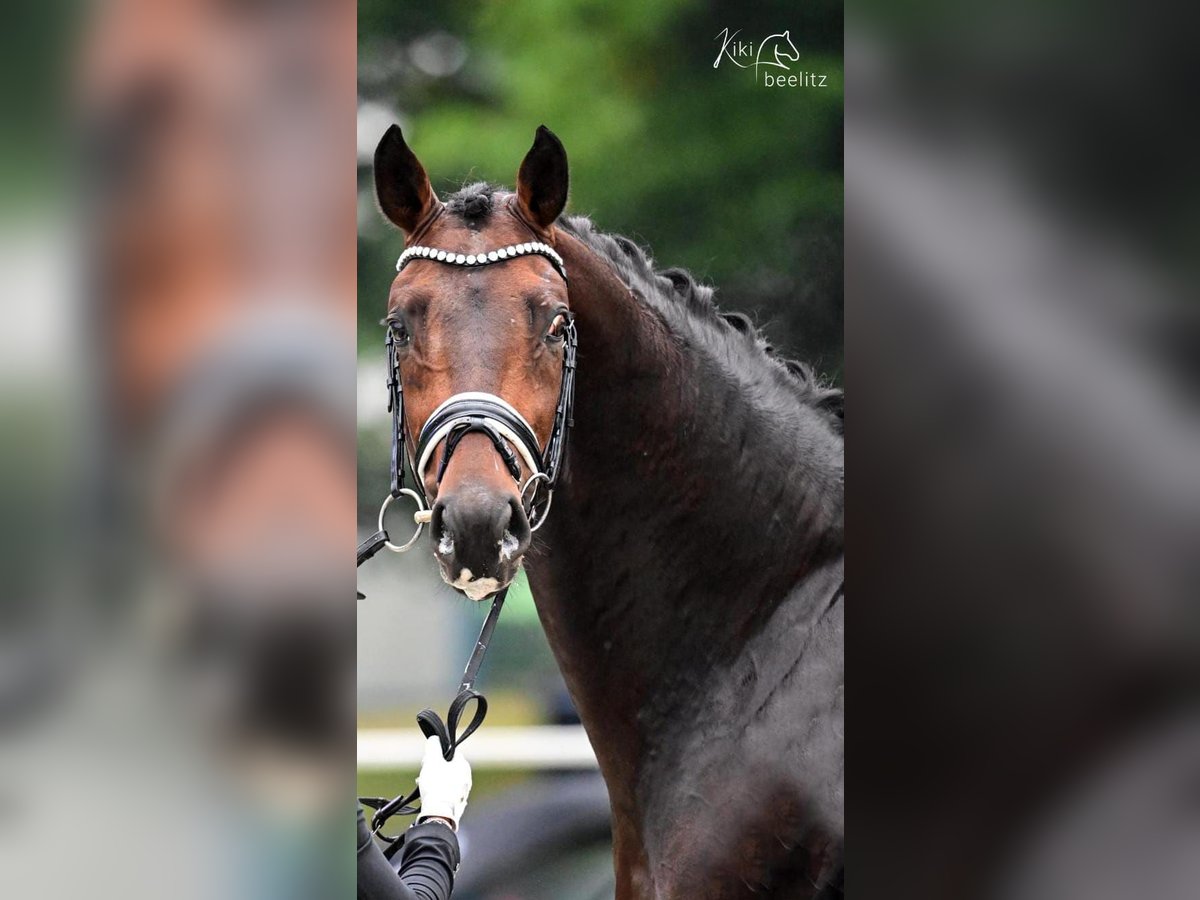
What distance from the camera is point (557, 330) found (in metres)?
2.41

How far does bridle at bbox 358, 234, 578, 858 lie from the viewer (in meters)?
2.24

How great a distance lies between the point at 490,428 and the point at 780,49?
1229 millimetres

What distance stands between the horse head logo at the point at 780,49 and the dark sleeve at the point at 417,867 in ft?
6.41

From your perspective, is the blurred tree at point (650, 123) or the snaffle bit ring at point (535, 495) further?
the blurred tree at point (650, 123)

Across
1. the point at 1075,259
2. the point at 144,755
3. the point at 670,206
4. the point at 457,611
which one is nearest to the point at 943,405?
the point at 1075,259

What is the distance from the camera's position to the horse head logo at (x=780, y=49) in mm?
2738

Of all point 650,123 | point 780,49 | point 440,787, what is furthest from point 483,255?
point 440,787

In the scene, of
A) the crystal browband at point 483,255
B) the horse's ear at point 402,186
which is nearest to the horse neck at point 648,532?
the crystal browband at point 483,255

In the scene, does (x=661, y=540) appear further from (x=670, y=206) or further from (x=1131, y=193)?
(x=1131, y=193)

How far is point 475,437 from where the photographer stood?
2225 mm

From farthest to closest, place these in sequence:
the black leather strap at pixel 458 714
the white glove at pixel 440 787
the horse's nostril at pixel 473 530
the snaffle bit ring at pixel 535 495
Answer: the white glove at pixel 440 787, the black leather strap at pixel 458 714, the snaffle bit ring at pixel 535 495, the horse's nostril at pixel 473 530

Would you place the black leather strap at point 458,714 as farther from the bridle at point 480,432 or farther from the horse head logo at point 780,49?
the horse head logo at point 780,49

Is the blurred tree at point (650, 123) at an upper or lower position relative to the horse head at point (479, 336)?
upper

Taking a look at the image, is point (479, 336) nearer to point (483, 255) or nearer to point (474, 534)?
point (483, 255)
